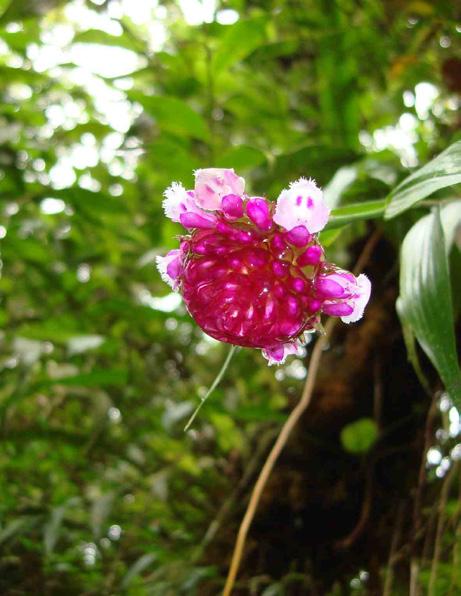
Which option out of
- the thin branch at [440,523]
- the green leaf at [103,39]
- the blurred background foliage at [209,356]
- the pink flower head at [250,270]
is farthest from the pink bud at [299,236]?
the green leaf at [103,39]

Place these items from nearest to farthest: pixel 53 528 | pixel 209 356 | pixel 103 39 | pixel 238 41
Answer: pixel 53 528, pixel 238 41, pixel 103 39, pixel 209 356

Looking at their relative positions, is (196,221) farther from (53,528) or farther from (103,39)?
(103,39)

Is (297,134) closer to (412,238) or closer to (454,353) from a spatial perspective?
(412,238)

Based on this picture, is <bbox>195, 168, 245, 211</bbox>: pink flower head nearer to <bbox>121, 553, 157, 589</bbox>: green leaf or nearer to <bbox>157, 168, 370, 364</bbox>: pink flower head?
<bbox>157, 168, 370, 364</bbox>: pink flower head

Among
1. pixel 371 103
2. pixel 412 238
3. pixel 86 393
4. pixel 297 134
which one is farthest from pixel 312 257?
pixel 371 103

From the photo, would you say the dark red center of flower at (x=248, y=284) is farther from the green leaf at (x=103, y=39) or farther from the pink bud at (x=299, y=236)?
the green leaf at (x=103, y=39)

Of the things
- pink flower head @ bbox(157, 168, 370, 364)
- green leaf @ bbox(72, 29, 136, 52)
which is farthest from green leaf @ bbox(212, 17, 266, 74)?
pink flower head @ bbox(157, 168, 370, 364)

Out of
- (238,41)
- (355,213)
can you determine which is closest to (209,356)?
(238,41)
